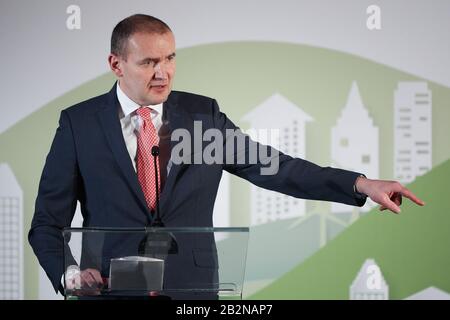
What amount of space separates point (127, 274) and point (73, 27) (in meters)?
2.29

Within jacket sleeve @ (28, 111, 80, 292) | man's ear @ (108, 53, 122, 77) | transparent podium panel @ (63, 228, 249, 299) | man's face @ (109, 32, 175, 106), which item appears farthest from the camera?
man's ear @ (108, 53, 122, 77)

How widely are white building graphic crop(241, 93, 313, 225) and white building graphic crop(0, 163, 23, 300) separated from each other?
119 cm

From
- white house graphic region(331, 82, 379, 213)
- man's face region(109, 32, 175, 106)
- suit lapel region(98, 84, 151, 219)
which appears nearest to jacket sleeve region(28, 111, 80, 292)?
suit lapel region(98, 84, 151, 219)

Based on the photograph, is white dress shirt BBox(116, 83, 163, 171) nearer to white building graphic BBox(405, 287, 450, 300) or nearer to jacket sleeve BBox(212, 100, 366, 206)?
jacket sleeve BBox(212, 100, 366, 206)

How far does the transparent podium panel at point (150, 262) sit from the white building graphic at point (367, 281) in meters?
2.03

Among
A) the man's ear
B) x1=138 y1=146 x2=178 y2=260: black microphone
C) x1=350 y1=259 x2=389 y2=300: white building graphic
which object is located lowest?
x1=350 y1=259 x2=389 y2=300: white building graphic

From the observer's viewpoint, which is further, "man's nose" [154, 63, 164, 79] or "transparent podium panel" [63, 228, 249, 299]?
"man's nose" [154, 63, 164, 79]

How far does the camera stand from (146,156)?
3.01 m

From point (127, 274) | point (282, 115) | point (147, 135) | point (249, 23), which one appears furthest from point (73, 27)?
point (127, 274)

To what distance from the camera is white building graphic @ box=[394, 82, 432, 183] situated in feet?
13.8

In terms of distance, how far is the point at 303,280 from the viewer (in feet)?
13.8

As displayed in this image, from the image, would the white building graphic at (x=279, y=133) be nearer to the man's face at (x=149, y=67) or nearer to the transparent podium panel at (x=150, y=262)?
the man's face at (x=149, y=67)
